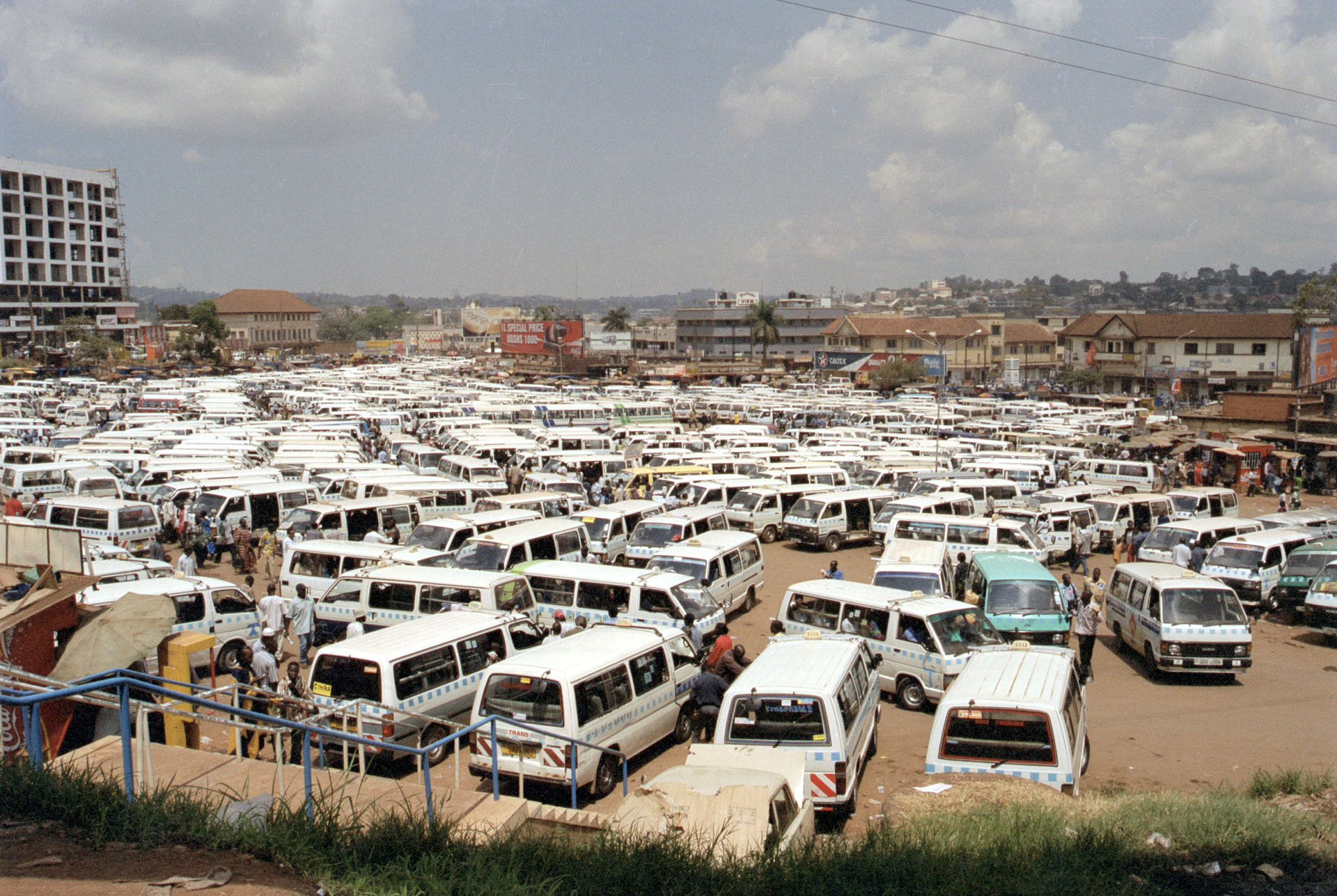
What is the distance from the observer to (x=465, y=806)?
6359mm

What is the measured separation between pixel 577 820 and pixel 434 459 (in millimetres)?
25443

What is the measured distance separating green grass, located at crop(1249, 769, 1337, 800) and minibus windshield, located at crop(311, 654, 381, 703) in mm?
8424

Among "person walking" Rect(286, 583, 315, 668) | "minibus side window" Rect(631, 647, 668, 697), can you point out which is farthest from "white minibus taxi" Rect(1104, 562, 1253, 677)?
"person walking" Rect(286, 583, 315, 668)

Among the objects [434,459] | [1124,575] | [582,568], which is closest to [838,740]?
[582,568]

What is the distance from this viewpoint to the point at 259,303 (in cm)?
15612

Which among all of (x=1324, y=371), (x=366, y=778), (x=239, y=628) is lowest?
(x=239, y=628)

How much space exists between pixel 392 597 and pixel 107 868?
336 inches

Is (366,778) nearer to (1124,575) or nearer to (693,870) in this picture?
(693,870)

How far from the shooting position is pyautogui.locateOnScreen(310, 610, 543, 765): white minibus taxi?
9.26m

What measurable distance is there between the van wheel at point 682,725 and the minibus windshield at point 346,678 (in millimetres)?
3254

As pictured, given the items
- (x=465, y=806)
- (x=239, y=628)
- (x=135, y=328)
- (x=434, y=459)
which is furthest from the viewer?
(x=135, y=328)

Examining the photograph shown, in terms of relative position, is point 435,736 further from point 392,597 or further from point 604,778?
point 392,597

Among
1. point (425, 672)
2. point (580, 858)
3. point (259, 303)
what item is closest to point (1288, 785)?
point (580, 858)

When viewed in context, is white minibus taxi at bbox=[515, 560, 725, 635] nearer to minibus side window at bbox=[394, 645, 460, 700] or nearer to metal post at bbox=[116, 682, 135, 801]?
minibus side window at bbox=[394, 645, 460, 700]
